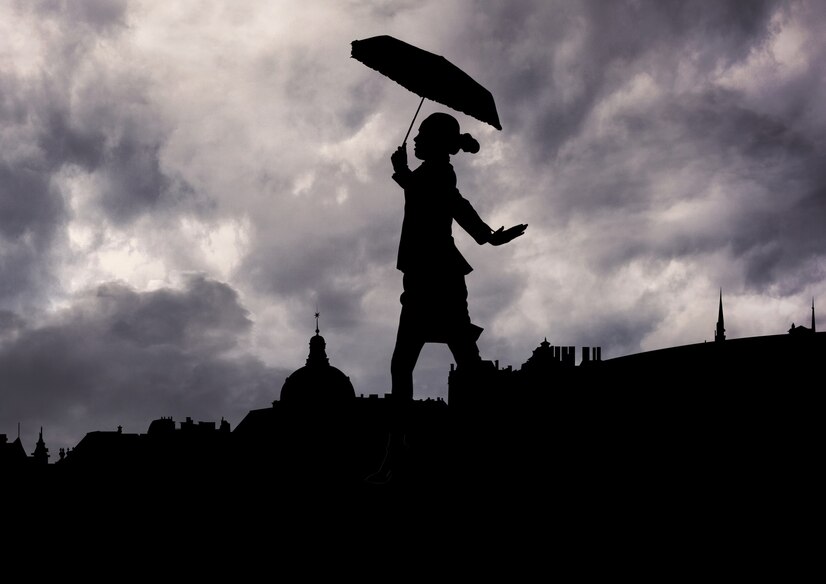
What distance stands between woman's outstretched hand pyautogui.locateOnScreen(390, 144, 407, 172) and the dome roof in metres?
91.0

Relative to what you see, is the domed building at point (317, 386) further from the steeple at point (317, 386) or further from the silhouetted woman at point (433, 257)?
the silhouetted woman at point (433, 257)

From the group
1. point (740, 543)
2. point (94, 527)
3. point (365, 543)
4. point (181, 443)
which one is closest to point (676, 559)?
point (740, 543)

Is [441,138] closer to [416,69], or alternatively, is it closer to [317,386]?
[416,69]

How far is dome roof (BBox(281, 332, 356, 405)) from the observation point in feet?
339

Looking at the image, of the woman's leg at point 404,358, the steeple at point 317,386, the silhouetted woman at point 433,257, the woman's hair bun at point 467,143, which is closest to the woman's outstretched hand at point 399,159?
the silhouetted woman at point 433,257

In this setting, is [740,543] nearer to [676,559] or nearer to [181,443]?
[676,559]

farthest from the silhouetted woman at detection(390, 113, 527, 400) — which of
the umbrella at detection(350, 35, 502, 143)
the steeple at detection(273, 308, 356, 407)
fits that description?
the steeple at detection(273, 308, 356, 407)

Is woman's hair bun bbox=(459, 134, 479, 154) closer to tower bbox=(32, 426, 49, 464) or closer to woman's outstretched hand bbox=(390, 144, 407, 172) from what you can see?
woman's outstretched hand bbox=(390, 144, 407, 172)

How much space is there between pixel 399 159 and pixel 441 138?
20.6 inches

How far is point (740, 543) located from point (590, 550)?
1.40m

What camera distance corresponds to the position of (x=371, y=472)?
40.8 feet

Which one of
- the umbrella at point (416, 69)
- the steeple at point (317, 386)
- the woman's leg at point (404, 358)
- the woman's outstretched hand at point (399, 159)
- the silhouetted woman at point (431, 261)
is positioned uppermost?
the steeple at point (317, 386)

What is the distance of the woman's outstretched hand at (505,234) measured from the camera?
11.6 m

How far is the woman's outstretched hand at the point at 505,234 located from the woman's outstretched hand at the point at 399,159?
1.23m
